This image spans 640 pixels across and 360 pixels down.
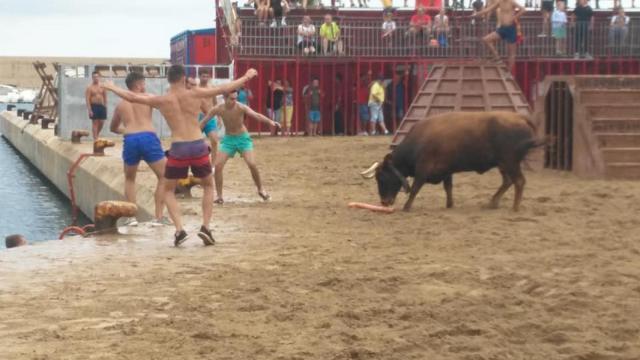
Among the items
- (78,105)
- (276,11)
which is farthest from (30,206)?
(276,11)

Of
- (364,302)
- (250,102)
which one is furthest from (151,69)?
(364,302)

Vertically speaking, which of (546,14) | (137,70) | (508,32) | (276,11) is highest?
(276,11)

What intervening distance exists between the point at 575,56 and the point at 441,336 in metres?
27.8

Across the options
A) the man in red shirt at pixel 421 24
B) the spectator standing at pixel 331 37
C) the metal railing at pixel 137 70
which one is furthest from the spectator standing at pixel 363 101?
the metal railing at pixel 137 70

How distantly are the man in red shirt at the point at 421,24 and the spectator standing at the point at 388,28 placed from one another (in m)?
0.55

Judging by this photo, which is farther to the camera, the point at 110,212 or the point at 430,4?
the point at 430,4

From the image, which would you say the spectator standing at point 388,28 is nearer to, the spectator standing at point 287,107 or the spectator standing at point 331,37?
the spectator standing at point 331,37

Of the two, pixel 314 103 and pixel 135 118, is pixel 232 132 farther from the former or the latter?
pixel 314 103

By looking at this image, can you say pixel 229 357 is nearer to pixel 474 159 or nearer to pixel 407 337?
pixel 407 337

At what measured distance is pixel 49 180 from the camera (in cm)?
3703

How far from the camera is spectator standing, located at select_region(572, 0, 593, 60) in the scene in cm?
3394

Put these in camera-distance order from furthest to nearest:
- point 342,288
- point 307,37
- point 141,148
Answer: point 307,37, point 141,148, point 342,288

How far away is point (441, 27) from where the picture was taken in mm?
33844

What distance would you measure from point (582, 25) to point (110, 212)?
2306cm
